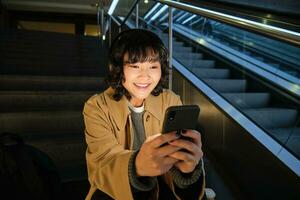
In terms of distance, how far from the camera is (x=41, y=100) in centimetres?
228

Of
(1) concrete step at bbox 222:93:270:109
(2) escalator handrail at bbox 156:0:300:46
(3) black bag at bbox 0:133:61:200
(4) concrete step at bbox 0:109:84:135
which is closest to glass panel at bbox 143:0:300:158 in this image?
(1) concrete step at bbox 222:93:270:109

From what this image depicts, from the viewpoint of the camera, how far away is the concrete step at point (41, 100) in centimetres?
221

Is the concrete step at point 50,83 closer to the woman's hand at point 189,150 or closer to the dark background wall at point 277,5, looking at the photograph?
the dark background wall at point 277,5

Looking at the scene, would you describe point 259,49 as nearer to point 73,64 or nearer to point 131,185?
point 73,64

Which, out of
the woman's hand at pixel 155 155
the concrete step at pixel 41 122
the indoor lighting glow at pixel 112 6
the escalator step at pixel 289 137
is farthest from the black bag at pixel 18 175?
the indoor lighting glow at pixel 112 6

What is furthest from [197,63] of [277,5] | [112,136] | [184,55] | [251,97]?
[112,136]

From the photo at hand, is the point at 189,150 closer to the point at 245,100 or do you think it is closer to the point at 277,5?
the point at 277,5

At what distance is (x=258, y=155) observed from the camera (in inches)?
61.0

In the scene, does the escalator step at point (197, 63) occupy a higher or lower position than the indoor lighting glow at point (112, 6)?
lower

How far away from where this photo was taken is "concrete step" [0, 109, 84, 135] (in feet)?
6.39

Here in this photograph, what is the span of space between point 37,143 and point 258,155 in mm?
1314

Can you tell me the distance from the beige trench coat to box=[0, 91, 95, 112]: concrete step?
1269 mm

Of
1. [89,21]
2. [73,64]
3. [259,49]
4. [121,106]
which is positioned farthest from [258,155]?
[89,21]

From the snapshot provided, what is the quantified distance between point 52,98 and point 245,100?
61.6 inches
